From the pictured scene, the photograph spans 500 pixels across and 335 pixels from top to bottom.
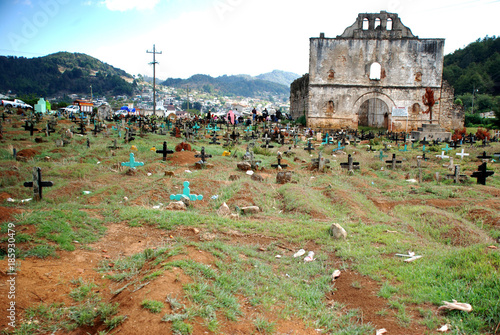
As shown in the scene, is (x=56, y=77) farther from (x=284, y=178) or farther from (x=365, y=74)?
(x=284, y=178)

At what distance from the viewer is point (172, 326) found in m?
3.17

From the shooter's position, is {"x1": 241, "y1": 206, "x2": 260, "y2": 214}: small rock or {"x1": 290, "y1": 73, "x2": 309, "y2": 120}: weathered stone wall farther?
{"x1": 290, "y1": 73, "x2": 309, "y2": 120}: weathered stone wall

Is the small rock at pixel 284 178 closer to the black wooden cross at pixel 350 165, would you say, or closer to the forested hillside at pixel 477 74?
the black wooden cross at pixel 350 165

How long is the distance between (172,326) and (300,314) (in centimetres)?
157

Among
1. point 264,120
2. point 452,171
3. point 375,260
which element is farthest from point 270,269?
point 264,120

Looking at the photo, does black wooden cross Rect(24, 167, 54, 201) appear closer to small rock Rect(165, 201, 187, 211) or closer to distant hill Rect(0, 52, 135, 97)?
small rock Rect(165, 201, 187, 211)

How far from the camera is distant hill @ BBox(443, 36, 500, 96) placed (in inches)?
2180

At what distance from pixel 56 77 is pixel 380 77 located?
282 feet

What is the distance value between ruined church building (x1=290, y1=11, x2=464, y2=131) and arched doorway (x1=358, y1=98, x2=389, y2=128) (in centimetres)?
575

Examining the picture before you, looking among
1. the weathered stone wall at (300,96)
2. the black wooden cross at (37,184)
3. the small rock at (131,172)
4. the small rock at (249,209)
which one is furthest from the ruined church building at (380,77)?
the black wooden cross at (37,184)

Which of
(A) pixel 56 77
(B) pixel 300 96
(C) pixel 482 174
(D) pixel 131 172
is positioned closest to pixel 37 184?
(D) pixel 131 172

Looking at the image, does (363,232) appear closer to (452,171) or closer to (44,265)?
(44,265)

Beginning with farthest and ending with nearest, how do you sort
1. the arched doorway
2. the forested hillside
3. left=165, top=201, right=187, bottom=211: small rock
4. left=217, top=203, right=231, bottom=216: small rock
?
the forested hillside < the arched doorway < left=165, top=201, right=187, bottom=211: small rock < left=217, top=203, right=231, bottom=216: small rock

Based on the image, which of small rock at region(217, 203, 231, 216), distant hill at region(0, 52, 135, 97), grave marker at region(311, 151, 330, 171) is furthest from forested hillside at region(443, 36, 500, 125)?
distant hill at region(0, 52, 135, 97)
